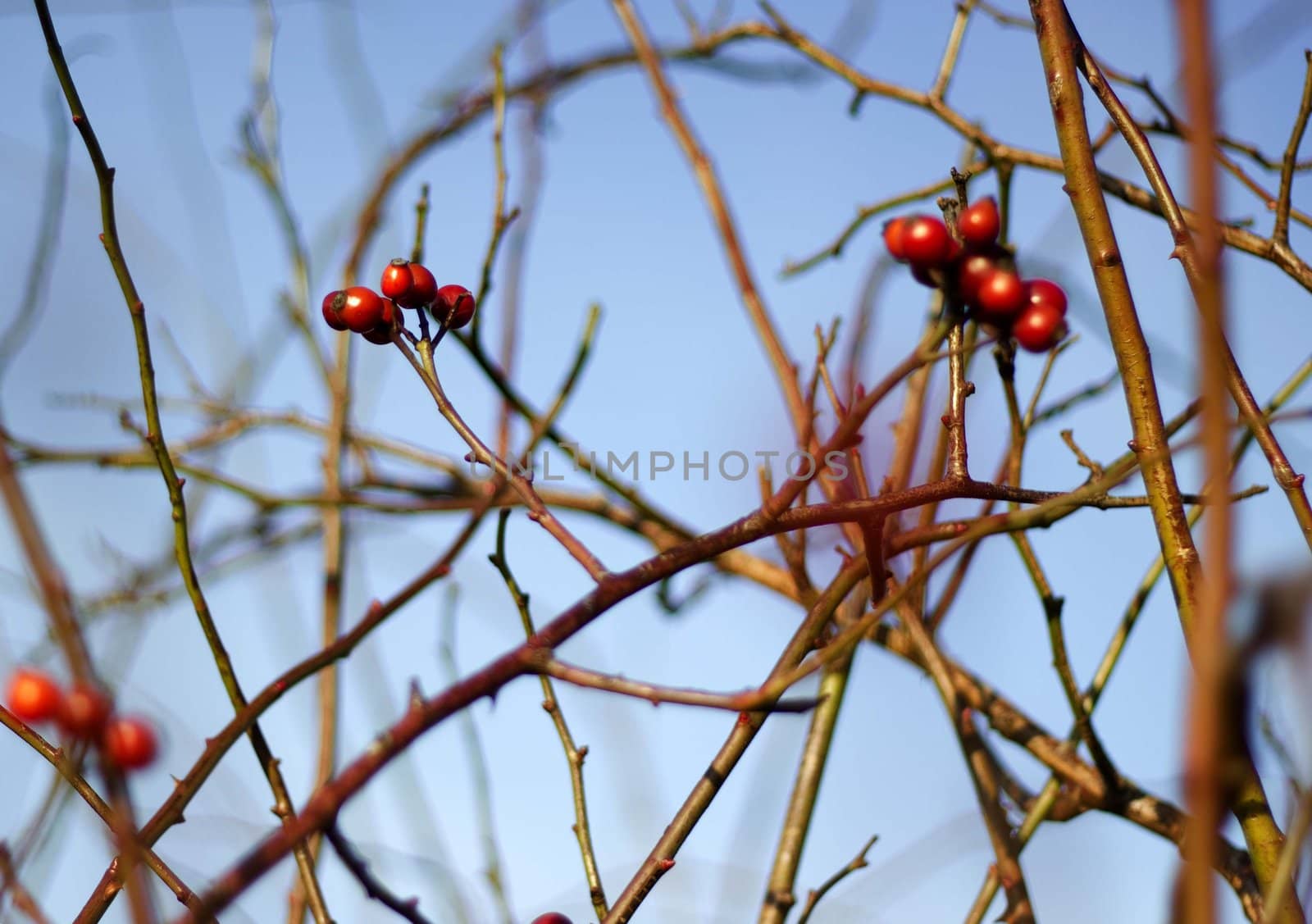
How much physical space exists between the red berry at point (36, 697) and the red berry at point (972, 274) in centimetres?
54

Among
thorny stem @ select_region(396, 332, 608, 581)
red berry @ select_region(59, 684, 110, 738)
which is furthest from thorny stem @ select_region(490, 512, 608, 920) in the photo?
red berry @ select_region(59, 684, 110, 738)

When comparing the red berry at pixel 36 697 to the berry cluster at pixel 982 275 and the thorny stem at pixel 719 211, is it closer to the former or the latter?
the berry cluster at pixel 982 275

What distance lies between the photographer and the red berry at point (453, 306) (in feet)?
2.90

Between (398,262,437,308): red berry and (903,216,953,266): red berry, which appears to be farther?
(398,262,437,308): red berry

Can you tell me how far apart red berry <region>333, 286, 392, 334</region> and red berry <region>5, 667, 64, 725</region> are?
12.9 inches

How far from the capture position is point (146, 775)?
2.27 feet

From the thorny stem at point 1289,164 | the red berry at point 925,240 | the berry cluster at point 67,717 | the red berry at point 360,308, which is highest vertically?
the thorny stem at point 1289,164

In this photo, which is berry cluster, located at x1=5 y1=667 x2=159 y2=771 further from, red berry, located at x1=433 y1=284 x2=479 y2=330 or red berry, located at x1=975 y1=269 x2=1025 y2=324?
red berry, located at x1=975 y1=269 x2=1025 y2=324

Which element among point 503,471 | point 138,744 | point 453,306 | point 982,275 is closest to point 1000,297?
point 982,275

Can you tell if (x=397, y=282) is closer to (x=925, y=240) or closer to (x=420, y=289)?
(x=420, y=289)

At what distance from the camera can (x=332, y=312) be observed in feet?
2.73

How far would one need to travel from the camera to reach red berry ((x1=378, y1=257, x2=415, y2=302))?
0.84 meters

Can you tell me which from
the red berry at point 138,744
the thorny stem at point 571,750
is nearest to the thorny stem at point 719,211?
the thorny stem at point 571,750

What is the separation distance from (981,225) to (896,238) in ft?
0.18
